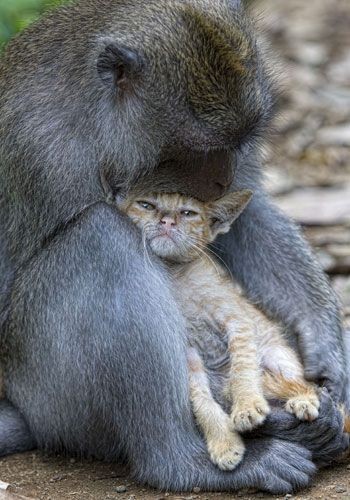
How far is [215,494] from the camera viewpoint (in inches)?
285

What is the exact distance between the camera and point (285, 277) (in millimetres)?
8383

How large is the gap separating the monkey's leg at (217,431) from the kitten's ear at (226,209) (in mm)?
1006

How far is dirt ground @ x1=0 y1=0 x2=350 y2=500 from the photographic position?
24.4ft

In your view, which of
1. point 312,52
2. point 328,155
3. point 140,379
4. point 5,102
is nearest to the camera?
point 140,379

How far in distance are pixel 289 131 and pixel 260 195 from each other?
638 centimetres

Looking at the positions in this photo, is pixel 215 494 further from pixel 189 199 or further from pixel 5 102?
pixel 5 102

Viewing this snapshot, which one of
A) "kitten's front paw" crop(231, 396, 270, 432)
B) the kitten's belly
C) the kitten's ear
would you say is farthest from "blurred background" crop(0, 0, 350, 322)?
"kitten's front paw" crop(231, 396, 270, 432)

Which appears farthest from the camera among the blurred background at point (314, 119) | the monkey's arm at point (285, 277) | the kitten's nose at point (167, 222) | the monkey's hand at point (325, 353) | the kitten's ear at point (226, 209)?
the blurred background at point (314, 119)

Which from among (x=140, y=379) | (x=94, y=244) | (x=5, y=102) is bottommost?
(x=140, y=379)

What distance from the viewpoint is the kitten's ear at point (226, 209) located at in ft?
24.8

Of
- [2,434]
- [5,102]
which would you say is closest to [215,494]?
[2,434]

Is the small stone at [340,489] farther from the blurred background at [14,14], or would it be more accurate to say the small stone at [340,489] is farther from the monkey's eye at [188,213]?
the blurred background at [14,14]

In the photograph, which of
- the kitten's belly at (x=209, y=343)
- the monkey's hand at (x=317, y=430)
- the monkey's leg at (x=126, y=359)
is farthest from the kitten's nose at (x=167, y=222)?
the monkey's hand at (x=317, y=430)

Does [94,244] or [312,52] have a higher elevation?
[94,244]
